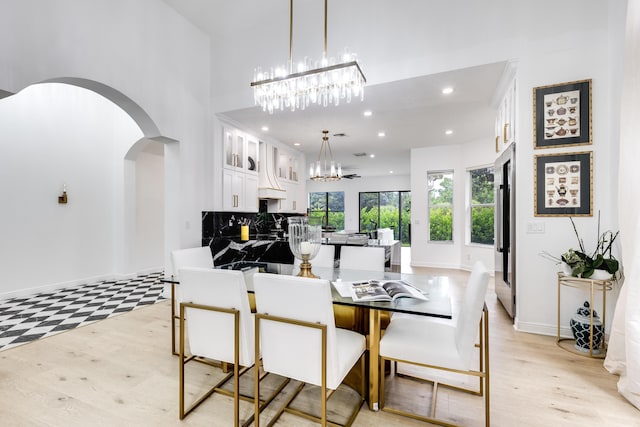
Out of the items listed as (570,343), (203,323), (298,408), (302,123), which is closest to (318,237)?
(203,323)

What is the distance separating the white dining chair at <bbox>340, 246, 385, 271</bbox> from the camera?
9.06 feet

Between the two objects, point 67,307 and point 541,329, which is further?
point 67,307

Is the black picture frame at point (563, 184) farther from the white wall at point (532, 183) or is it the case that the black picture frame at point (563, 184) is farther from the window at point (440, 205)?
the window at point (440, 205)

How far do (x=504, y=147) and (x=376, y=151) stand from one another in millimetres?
3960

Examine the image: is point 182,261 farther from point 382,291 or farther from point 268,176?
point 268,176

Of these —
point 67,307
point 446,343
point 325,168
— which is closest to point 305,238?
point 446,343

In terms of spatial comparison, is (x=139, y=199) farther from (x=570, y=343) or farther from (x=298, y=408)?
(x=570, y=343)

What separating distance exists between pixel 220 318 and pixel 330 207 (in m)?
9.90

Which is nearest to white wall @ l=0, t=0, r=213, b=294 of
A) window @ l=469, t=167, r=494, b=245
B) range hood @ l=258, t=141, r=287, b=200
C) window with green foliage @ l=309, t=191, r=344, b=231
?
range hood @ l=258, t=141, r=287, b=200

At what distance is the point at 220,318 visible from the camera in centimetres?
167

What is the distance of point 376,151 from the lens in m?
7.50

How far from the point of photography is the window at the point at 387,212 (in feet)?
34.5

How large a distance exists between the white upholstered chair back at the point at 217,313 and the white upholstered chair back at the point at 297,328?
122 millimetres

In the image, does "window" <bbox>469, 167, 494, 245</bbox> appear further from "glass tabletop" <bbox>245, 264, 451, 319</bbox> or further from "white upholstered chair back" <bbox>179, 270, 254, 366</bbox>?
"white upholstered chair back" <bbox>179, 270, 254, 366</bbox>
